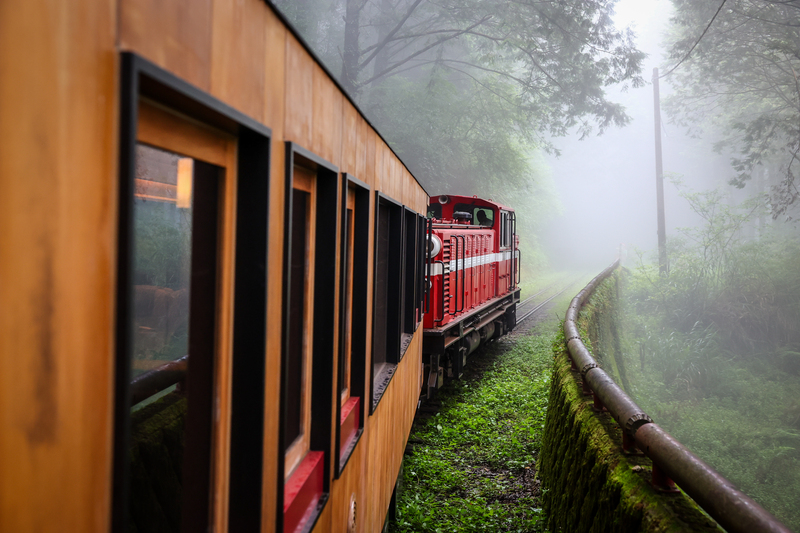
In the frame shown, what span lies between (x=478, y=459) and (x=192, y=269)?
6222 mm

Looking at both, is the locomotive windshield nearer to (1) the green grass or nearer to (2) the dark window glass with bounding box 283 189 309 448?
(1) the green grass

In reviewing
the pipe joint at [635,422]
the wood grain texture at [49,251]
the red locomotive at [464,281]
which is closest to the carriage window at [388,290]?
the pipe joint at [635,422]

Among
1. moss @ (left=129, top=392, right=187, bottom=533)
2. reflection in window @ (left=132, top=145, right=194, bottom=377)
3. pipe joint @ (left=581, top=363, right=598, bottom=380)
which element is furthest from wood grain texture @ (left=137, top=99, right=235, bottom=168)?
pipe joint @ (left=581, top=363, right=598, bottom=380)

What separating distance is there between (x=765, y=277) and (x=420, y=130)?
15157mm

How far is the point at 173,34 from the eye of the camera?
113 cm

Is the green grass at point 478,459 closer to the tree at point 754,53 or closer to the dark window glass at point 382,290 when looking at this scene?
the dark window glass at point 382,290

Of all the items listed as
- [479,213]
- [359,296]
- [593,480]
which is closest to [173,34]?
[359,296]

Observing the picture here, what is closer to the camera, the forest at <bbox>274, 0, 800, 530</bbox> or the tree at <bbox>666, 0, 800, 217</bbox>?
the forest at <bbox>274, 0, 800, 530</bbox>

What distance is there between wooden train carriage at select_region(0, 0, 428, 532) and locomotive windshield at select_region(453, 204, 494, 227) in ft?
31.1

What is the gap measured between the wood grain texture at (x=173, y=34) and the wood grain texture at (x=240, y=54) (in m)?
0.05

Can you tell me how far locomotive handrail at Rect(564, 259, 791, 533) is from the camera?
6.53 ft

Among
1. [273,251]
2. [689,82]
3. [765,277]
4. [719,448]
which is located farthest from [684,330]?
[273,251]

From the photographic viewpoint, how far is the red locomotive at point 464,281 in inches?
362

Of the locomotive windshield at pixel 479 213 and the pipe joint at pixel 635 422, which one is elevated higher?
the locomotive windshield at pixel 479 213
